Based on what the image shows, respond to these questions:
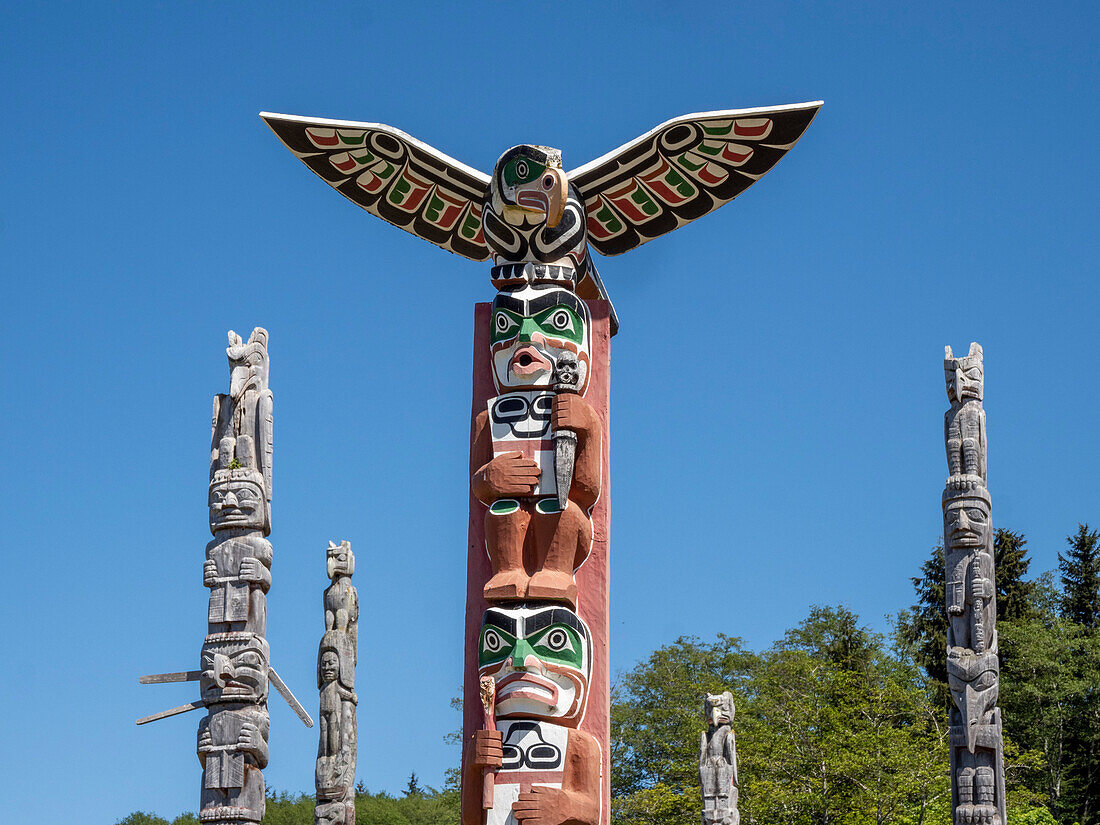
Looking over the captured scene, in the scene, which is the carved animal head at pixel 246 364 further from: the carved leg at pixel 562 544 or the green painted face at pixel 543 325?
the carved leg at pixel 562 544

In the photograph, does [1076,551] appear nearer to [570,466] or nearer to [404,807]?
[404,807]

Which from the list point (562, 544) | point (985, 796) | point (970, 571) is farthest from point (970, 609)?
A: point (562, 544)

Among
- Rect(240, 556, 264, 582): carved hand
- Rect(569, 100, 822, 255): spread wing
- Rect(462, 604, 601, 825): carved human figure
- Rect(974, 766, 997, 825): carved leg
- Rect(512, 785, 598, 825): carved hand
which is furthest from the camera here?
→ Rect(974, 766, 997, 825): carved leg

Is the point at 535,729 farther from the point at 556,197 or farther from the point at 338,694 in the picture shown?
the point at 338,694

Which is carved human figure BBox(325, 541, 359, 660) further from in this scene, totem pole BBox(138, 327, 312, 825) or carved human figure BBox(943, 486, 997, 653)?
carved human figure BBox(943, 486, 997, 653)

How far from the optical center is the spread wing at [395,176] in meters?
13.9

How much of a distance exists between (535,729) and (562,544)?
1561 millimetres

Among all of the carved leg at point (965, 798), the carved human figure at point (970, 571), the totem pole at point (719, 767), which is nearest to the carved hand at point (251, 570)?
the carved human figure at point (970, 571)

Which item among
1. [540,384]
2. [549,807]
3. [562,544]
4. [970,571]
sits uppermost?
[540,384]

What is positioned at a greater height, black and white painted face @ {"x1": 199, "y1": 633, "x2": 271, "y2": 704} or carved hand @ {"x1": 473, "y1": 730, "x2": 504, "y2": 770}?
black and white painted face @ {"x1": 199, "y1": 633, "x2": 271, "y2": 704}

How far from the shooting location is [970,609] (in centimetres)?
1432

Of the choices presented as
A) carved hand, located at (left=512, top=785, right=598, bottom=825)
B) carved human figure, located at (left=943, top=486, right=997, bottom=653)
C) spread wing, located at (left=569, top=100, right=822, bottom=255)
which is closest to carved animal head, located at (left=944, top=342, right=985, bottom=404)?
carved human figure, located at (left=943, top=486, right=997, bottom=653)

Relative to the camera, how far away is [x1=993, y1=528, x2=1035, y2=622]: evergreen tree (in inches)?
1475

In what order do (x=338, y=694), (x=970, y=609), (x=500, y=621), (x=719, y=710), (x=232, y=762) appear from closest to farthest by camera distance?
(x=232, y=762) → (x=500, y=621) → (x=970, y=609) → (x=338, y=694) → (x=719, y=710)
